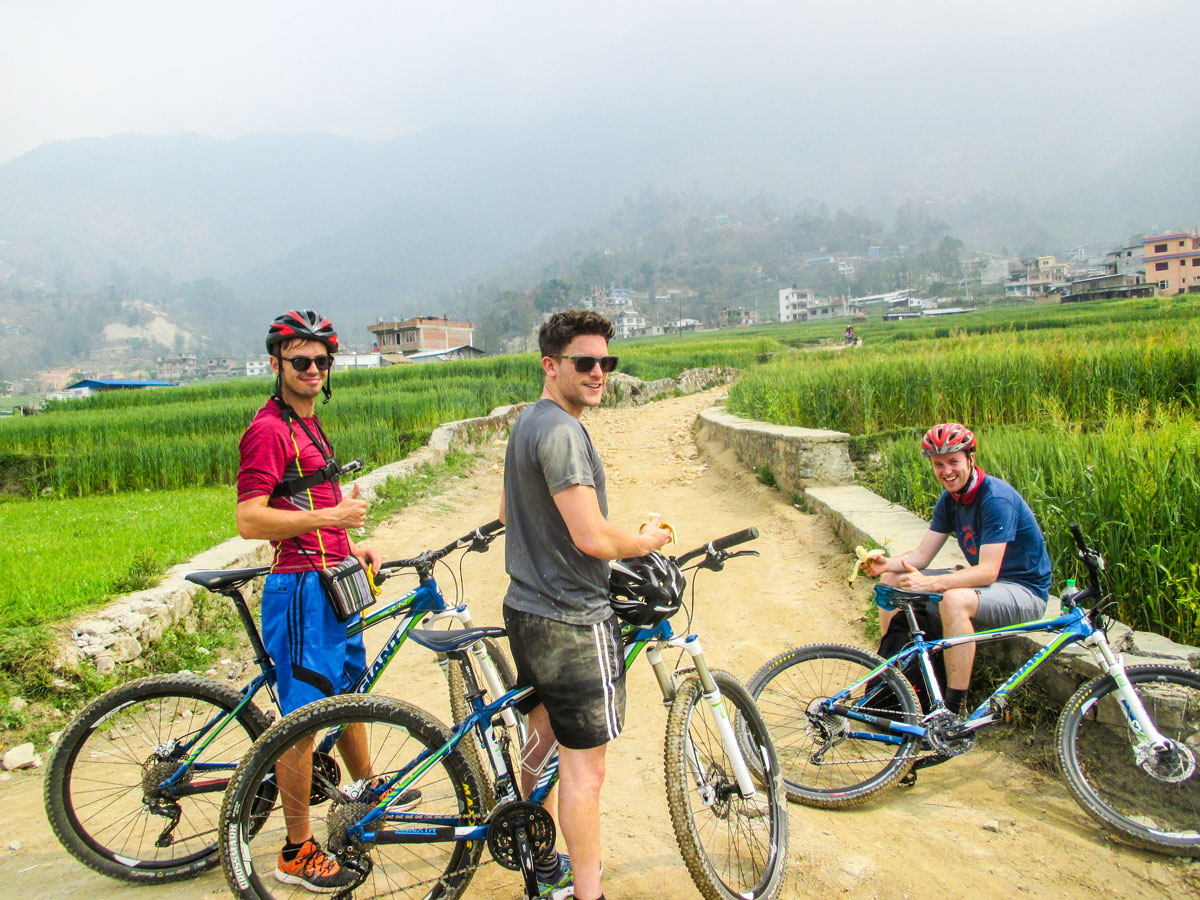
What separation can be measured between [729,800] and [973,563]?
1.80 metres

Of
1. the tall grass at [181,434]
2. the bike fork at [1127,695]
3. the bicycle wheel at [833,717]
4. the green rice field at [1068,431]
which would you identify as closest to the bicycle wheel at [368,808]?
the bicycle wheel at [833,717]

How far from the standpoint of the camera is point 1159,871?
2750mm

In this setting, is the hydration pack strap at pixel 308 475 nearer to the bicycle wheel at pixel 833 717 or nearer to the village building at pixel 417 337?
the bicycle wheel at pixel 833 717

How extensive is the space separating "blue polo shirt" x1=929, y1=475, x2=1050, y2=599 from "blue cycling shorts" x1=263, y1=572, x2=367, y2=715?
2.80m

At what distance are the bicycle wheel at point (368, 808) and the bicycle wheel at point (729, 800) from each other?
69 cm

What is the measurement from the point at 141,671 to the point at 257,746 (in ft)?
9.49

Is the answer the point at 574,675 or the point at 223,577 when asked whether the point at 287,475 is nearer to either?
the point at 223,577

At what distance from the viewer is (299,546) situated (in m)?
2.62

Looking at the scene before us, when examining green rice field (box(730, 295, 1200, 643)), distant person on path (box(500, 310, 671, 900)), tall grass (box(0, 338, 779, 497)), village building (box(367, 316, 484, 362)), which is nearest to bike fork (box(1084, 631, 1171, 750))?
green rice field (box(730, 295, 1200, 643))

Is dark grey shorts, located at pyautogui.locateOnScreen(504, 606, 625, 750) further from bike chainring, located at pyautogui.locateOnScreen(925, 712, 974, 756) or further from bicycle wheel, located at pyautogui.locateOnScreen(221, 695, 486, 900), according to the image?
bike chainring, located at pyautogui.locateOnScreen(925, 712, 974, 756)

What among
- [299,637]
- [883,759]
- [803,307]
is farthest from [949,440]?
[803,307]

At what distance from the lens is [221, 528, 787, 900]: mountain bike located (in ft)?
7.59

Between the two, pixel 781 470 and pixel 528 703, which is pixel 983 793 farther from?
pixel 781 470

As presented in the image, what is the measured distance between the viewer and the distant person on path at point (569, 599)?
87.0 inches
